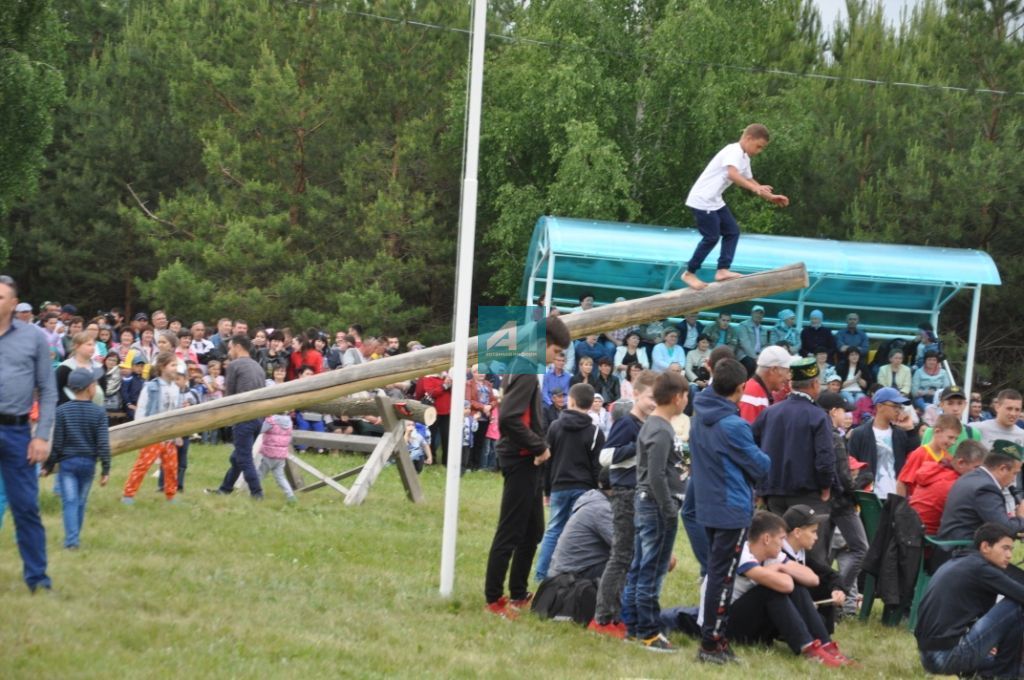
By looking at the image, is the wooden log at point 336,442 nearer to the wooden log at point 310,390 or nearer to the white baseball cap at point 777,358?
the wooden log at point 310,390

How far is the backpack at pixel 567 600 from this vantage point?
29.3 feet

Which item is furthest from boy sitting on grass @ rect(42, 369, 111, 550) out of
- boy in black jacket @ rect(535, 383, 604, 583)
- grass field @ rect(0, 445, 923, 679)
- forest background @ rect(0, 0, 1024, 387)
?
forest background @ rect(0, 0, 1024, 387)

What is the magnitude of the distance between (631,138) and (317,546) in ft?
71.9

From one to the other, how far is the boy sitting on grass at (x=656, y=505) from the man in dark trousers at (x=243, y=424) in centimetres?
547

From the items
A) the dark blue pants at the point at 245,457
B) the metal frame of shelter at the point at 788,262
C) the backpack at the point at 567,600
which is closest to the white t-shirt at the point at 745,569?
the backpack at the point at 567,600

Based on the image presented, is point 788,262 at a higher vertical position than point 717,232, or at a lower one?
lower

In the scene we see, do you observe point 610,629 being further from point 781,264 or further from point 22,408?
point 781,264

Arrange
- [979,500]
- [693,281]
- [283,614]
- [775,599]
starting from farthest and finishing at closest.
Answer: [693,281], [979,500], [775,599], [283,614]

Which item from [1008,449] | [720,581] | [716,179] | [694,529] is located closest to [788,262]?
[716,179]

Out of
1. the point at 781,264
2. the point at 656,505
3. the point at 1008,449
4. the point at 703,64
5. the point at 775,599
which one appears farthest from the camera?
the point at 703,64

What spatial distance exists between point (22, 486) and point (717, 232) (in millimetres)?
5625

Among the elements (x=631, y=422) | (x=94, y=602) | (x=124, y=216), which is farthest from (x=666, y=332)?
(x=124, y=216)

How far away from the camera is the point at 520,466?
28.5 ft

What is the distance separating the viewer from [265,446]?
45.7 feet
